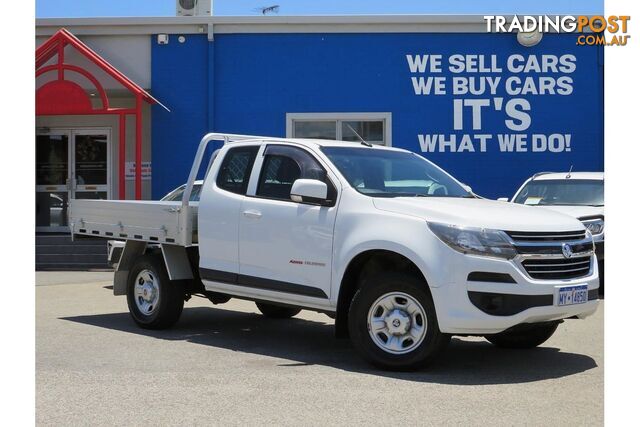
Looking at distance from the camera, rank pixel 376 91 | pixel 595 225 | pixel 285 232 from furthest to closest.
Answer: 1. pixel 376 91
2. pixel 595 225
3. pixel 285 232

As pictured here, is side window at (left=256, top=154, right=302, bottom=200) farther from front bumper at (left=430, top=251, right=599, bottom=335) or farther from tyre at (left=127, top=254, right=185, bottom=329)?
front bumper at (left=430, top=251, right=599, bottom=335)

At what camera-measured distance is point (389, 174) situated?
24.9ft

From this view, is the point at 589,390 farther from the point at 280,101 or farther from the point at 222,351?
the point at 280,101

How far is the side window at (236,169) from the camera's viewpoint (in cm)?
794

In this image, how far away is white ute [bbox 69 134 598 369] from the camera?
6.20 m

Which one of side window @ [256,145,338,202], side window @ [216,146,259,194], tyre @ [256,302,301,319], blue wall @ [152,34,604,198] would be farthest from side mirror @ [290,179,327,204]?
blue wall @ [152,34,604,198]

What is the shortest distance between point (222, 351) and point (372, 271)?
1.69 metres

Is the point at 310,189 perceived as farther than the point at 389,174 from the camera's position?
No

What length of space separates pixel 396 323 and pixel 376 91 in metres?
12.1

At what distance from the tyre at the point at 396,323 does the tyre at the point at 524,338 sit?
135cm

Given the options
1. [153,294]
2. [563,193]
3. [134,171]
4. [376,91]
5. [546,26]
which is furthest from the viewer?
[134,171]

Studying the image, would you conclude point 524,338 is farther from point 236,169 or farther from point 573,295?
point 236,169

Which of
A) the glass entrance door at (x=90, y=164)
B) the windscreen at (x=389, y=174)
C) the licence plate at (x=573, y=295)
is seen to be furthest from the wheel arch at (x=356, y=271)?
the glass entrance door at (x=90, y=164)

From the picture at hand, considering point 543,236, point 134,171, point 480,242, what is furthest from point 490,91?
point 480,242
